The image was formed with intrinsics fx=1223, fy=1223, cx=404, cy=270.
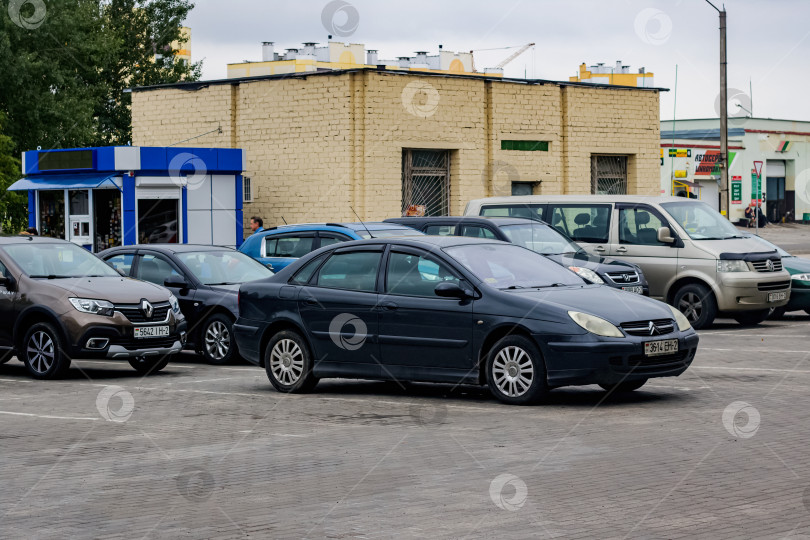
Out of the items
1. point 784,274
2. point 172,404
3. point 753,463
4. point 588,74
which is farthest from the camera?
point 588,74

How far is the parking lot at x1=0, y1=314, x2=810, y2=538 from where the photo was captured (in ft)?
21.4

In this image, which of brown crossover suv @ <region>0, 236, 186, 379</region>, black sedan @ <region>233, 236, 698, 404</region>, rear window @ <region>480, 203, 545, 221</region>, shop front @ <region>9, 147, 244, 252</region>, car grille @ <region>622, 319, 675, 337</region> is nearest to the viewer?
black sedan @ <region>233, 236, 698, 404</region>

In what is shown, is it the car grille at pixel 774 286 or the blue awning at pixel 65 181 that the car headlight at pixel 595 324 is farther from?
the blue awning at pixel 65 181

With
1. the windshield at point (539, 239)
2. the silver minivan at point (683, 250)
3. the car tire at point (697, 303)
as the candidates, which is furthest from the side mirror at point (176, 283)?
the car tire at point (697, 303)

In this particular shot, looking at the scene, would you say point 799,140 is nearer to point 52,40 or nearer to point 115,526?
point 52,40

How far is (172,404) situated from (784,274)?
11584 millimetres

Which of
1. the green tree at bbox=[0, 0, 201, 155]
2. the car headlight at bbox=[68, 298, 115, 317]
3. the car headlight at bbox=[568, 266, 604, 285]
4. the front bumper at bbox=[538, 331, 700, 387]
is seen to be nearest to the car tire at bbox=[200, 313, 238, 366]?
the car headlight at bbox=[68, 298, 115, 317]

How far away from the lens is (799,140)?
7644cm

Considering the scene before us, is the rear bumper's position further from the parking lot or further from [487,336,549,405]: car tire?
[487,336,549,405]: car tire

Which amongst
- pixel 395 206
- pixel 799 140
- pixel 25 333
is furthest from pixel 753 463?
pixel 799 140

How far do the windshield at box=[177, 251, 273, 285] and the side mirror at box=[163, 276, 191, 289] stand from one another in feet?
0.72

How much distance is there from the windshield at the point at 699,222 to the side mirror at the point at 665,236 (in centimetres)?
33

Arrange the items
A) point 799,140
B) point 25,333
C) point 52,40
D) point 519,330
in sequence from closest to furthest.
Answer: point 519,330
point 25,333
point 52,40
point 799,140

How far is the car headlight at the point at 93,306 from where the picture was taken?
553 inches
